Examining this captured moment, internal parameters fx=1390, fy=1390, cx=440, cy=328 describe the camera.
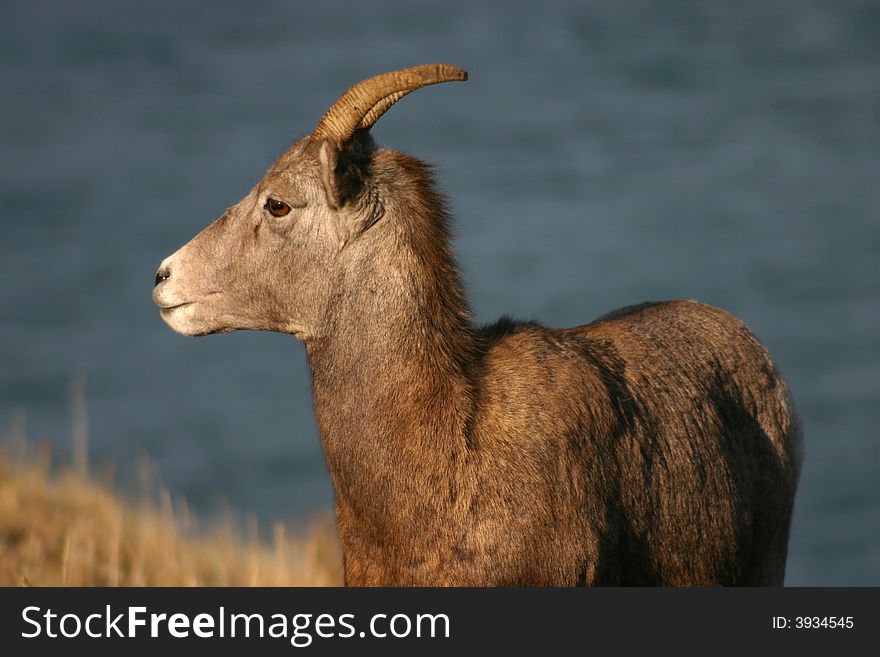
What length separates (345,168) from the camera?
6.93 m

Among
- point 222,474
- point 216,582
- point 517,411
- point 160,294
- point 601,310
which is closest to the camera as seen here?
point 517,411

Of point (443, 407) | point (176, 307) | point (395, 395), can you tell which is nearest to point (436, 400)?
point (443, 407)

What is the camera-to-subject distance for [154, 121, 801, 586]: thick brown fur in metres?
6.60

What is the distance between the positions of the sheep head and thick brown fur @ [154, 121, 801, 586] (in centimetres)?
1

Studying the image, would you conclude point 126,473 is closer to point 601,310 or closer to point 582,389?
point 582,389

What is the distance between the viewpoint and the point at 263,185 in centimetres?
719

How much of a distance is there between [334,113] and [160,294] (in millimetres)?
1322

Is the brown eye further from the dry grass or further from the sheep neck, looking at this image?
the dry grass

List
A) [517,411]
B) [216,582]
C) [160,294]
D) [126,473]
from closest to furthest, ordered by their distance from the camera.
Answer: [517,411] < [160,294] < [216,582] < [126,473]

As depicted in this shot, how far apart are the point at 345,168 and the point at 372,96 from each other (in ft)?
1.25

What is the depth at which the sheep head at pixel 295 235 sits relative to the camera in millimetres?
6914

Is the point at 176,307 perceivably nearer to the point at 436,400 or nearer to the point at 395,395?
the point at 395,395

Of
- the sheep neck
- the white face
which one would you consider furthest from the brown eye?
the sheep neck
